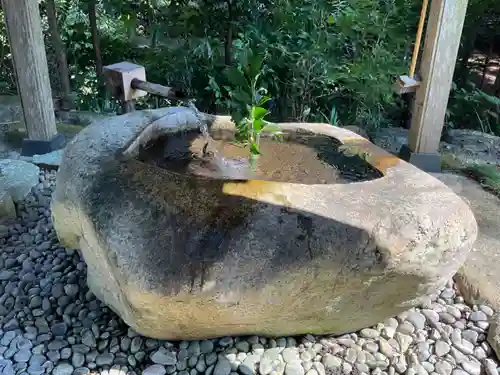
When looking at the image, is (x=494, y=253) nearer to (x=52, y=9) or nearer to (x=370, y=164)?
(x=370, y=164)

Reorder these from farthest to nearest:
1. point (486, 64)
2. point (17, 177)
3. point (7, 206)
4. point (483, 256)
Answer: point (486, 64)
point (17, 177)
point (7, 206)
point (483, 256)

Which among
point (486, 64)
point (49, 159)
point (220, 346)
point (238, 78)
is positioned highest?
point (238, 78)

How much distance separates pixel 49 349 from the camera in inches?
74.0

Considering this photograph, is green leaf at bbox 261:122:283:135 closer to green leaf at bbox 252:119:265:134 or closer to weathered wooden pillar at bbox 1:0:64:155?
green leaf at bbox 252:119:265:134

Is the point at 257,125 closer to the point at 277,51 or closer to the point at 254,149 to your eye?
the point at 254,149

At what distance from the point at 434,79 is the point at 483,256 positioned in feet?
4.05

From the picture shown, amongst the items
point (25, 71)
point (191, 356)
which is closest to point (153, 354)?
point (191, 356)

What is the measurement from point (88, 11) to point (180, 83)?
1.03 m

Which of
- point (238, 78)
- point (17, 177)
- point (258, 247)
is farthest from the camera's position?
point (17, 177)

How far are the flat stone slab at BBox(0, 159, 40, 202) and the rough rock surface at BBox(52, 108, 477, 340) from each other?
1.27 metres

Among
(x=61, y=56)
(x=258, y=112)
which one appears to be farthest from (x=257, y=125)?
(x=61, y=56)

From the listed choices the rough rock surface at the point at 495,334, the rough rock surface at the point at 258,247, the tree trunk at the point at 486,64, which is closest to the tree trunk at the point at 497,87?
the tree trunk at the point at 486,64

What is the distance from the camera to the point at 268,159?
87.7 inches

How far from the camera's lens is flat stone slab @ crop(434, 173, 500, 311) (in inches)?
84.3
